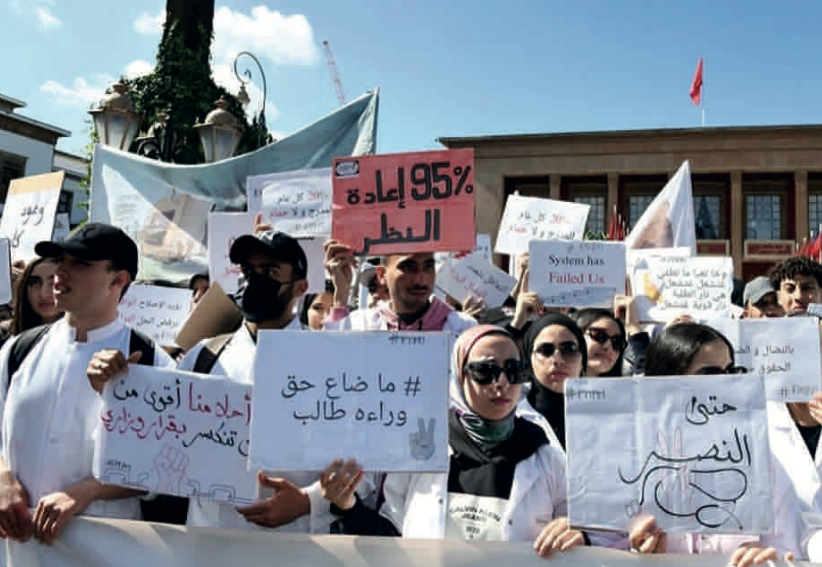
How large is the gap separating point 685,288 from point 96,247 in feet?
13.3

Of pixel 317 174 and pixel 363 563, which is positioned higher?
pixel 317 174

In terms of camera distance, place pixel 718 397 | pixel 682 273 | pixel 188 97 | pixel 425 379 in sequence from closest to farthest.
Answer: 1. pixel 718 397
2. pixel 425 379
3. pixel 682 273
4. pixel 188 97

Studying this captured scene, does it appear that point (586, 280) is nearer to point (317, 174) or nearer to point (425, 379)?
point (317, 174)

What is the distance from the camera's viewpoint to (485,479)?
7.38ft

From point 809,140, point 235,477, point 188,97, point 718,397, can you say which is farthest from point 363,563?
point 809,140

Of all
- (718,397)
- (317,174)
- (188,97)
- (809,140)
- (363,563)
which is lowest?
(363,563)

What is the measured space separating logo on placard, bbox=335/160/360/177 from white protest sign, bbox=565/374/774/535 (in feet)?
5.60

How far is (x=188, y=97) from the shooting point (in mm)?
9781

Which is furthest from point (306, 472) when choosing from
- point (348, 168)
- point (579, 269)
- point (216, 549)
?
point (579, 269)

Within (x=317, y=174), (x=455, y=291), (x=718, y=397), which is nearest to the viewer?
(x=718, y=397)

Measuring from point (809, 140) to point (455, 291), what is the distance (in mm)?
34547

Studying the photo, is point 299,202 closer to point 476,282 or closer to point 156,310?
point 156,310

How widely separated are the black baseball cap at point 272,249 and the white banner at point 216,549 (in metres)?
0.97

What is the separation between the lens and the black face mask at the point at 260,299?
8.73 ft
